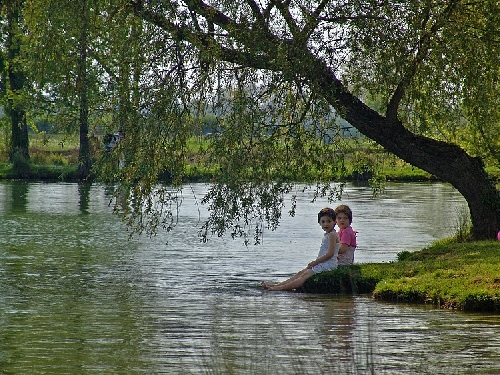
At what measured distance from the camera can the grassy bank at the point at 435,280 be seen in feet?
38.7

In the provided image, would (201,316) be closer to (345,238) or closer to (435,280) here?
(435,280)

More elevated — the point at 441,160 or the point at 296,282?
the point at 441,160

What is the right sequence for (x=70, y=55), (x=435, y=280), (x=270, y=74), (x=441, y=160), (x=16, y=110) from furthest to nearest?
(x=16, y=110), (x=441, y=160), (x=70, y=55), (x=270, y=74), (x=435, y=280)

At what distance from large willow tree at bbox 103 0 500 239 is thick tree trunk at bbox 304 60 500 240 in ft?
1.89

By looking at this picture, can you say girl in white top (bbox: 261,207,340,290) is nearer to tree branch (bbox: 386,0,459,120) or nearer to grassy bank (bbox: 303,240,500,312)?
grassy bank (bbox: 303,240,500,312)

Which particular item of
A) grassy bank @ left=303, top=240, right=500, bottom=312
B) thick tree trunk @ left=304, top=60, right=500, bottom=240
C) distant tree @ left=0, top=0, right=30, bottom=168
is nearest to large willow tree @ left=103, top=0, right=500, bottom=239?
thick tree trunk @ left=304, top=60, right=500, bottom=240


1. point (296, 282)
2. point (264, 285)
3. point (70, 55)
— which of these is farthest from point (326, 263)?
point (70, 55)

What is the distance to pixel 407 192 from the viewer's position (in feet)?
133

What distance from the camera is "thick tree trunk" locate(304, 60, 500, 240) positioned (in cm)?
1712

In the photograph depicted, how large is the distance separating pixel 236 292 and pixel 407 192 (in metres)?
27.5

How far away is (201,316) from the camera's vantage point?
451 inches

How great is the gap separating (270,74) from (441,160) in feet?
14.0

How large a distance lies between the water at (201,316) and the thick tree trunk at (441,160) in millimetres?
2086

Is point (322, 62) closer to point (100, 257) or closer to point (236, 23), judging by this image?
point (236, 23)
